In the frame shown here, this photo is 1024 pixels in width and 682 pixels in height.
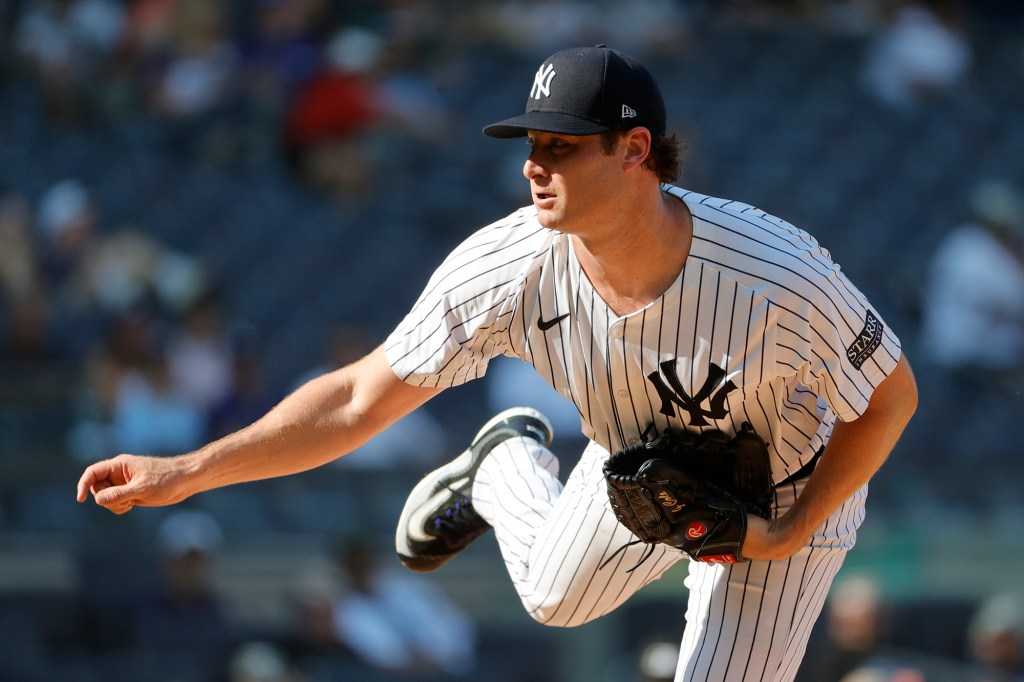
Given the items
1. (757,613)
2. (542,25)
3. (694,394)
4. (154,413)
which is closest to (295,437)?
(694,394)

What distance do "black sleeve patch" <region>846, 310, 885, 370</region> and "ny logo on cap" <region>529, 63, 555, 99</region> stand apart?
88cm

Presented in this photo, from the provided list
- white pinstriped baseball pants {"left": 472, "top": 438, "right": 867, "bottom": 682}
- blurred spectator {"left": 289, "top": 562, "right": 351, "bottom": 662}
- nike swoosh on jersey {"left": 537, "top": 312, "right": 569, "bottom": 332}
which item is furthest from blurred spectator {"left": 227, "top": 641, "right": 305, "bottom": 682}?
nike swoosh on jersey {"left": 537, "top": 312, "right": 569, "bottom": 332}

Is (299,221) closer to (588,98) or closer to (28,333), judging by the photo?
(28,333)

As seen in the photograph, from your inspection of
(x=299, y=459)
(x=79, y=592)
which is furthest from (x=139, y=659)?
(x=299, y=459)

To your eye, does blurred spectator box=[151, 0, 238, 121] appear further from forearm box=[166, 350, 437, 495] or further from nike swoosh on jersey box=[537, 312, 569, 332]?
nike swoosh on jersey box=[537, 312, 569, 332]

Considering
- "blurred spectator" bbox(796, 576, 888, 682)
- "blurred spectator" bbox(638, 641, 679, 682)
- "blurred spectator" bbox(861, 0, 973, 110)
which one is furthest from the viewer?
"blurred spectator" bbox(861, 0, 973, 110)

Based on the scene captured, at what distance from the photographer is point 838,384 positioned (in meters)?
3.44

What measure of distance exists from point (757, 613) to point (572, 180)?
3.82ft

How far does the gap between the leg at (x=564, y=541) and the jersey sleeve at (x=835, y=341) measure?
0.66m

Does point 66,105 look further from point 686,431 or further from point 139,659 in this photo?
point 686,431

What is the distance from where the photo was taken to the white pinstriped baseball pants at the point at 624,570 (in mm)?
3693

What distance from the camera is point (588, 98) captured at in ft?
10.7

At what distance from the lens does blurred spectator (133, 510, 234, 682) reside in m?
7.11

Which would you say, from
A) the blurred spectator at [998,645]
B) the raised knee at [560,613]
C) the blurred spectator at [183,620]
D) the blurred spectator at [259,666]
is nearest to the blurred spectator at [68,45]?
the blurred spectator at [183,620]
